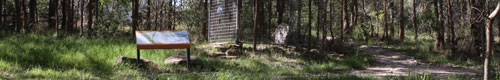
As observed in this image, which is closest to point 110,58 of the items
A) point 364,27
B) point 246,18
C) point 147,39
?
point 147,39

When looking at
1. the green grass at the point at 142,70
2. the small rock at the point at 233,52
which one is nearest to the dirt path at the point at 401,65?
the green grass at the point at 142,70

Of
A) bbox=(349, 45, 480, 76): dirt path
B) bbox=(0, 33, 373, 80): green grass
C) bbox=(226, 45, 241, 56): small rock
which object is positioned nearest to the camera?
bbox=(0, 33, 373, 80): green grass

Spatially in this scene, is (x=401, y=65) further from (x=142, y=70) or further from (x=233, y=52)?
(x=142, y=70)

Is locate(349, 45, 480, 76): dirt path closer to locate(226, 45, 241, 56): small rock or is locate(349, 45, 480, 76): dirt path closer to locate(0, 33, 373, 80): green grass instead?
locate(0, 33, 373, 80): green grass

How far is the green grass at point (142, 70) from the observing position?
19.7 ft

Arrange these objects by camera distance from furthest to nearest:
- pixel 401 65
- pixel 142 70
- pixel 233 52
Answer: pixel 401 65
pixel 233 52
pixel 142 70

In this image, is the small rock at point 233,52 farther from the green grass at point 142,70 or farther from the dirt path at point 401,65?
the dirt path at point 401,65

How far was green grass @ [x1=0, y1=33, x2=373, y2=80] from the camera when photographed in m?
6.02

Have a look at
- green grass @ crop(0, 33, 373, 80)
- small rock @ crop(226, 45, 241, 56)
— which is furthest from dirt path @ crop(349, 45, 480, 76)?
small rock @ crop(226, 45, 241, 56)

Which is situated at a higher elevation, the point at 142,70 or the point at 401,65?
the point at 142,70

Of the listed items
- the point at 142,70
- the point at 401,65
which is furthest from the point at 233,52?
the point at 401,65

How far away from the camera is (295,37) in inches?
488

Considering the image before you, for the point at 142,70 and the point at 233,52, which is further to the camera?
the point at 233,52

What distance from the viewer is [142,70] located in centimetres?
679
